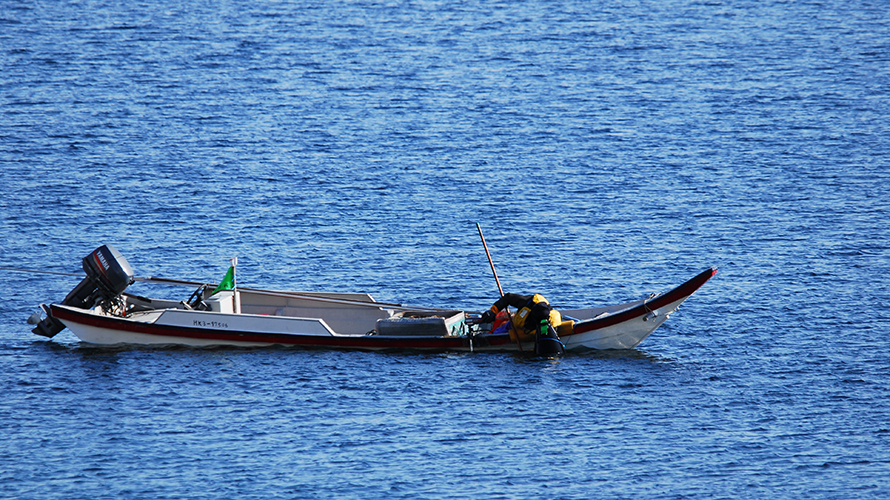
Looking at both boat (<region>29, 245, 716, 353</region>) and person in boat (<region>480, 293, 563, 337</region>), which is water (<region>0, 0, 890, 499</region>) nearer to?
boat (<region>29, 245, 716, 353</region>)

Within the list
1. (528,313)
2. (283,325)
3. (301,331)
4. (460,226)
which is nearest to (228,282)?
(283,325)

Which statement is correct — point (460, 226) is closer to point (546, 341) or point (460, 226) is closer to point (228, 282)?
point (228, 282)

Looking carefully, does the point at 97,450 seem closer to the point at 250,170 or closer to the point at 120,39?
the point at 250,170

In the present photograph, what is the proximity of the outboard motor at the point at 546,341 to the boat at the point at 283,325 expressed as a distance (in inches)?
11.6

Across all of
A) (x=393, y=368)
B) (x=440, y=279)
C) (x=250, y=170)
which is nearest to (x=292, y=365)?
(x=393, y=368)

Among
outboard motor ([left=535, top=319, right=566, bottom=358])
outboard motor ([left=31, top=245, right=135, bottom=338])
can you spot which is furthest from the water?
outboard motor ([left=31, top=245, right=135, bottom=338])

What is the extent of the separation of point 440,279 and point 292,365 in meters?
9.50

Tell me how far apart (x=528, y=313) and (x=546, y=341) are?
0.79 metres

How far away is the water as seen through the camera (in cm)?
2227

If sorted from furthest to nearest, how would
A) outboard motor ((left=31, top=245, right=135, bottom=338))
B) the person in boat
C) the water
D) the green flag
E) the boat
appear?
the green flag, outboard motor ((left=31, top=245, right=135, bottom=338)), the boat, the person in boat, the water

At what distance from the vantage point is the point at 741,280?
34312 millimetres

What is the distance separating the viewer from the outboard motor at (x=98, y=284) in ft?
85.6

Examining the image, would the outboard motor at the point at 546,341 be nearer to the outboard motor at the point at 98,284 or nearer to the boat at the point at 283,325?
the boat at the point at 283,325

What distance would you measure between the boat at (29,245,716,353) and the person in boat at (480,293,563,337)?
0.26 metres
